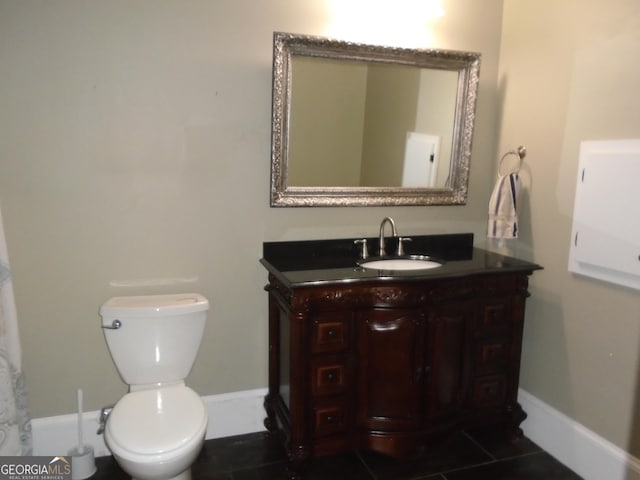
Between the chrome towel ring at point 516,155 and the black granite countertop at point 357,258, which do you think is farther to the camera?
the chrome towel ring at point 516,155

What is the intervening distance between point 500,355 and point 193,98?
74.0 inches

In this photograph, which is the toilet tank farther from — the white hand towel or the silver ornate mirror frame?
the white hand towel

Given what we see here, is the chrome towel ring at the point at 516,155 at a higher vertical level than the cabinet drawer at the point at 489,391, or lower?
higher

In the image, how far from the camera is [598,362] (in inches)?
80.1

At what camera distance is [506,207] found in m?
2.34

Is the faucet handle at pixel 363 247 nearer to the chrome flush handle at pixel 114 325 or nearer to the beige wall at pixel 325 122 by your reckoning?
the beige wall at pixel 325 122

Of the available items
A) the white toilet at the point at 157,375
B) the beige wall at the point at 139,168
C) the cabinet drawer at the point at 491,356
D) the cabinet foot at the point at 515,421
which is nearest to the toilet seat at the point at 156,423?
the white toilet at the point at 157,375

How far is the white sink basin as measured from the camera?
231 cm

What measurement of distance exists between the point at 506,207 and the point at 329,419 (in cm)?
135

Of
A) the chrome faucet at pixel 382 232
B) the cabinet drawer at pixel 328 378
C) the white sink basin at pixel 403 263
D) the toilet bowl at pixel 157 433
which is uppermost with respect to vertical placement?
the chrome faucet at pixel 382 232

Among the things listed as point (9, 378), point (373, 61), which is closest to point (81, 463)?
Answer: point (9, 378)

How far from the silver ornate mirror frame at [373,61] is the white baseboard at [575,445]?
1158 mm

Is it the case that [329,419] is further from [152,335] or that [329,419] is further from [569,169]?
[569,169]

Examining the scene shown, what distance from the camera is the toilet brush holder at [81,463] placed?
202cm
